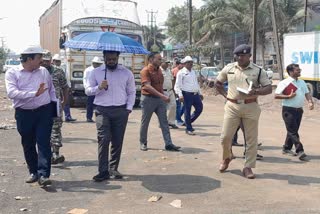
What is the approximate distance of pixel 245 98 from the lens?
6766 millimetres

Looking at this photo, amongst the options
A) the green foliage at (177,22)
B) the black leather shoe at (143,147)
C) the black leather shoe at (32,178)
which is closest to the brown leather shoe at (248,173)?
the black leather shoe at (143,147)

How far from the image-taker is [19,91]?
602cm

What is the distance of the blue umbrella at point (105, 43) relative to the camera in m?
6.42

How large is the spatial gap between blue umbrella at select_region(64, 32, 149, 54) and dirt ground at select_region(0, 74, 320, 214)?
5.61 ft

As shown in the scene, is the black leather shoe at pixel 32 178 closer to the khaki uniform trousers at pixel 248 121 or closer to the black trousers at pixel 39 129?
the black trousers at pixel 39 129

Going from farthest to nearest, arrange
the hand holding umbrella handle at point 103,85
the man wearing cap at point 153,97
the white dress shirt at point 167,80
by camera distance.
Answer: the white dress shirt at point 167,80
the man wearing cap at point 153,97
the hand holding umbrella handle at point 103,85

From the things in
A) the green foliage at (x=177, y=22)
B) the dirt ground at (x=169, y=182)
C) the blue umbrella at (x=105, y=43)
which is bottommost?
the dirt ground at (x=169, y=182)

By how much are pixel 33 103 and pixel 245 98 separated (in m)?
2.73

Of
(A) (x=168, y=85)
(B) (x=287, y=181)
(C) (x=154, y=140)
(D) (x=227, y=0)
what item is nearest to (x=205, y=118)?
(A) (x=168, y=85)

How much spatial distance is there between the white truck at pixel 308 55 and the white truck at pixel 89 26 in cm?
897

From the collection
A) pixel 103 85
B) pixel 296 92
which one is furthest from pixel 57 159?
pixel 296 92

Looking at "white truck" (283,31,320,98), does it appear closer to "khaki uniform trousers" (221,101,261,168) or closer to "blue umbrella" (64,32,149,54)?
"khaki uniform trousers" (221,101,261,168)

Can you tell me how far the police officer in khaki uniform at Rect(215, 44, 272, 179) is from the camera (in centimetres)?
671

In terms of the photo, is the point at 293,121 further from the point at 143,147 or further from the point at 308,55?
the point at 308,55
